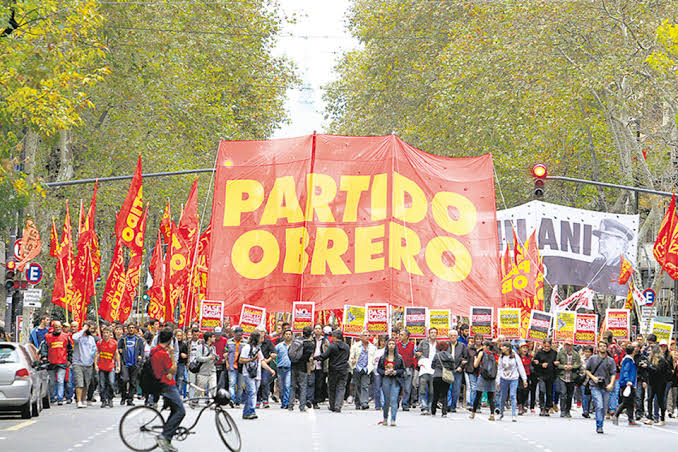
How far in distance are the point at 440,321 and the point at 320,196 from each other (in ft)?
16.7

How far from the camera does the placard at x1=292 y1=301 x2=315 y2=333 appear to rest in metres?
21.8

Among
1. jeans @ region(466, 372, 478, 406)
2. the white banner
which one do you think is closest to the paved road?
jeans @ region(466, 372, 478, 406)

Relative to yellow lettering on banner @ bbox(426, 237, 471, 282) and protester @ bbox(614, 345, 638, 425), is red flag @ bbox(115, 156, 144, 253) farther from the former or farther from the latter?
protester @ bbox(614, 345, 638, 425)

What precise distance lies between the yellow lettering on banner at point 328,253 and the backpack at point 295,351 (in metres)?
3.39

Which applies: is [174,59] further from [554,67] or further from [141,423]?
[141,423]

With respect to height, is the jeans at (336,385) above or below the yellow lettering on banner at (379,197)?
below

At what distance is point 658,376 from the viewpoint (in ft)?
78.8

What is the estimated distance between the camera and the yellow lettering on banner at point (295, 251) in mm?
21250

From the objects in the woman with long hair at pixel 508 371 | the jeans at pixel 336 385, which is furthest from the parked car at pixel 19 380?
the woman with long hair at pixel 508 371

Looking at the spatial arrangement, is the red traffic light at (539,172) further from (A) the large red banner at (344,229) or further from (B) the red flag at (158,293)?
(B) the red flag at (158,293)

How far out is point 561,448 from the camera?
1689 cm

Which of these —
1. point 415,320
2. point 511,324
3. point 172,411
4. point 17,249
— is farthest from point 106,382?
point 17,249

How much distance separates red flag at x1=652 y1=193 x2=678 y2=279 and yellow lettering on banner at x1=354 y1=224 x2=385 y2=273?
1003 centimetres

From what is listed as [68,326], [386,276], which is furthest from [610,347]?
[68,326]
